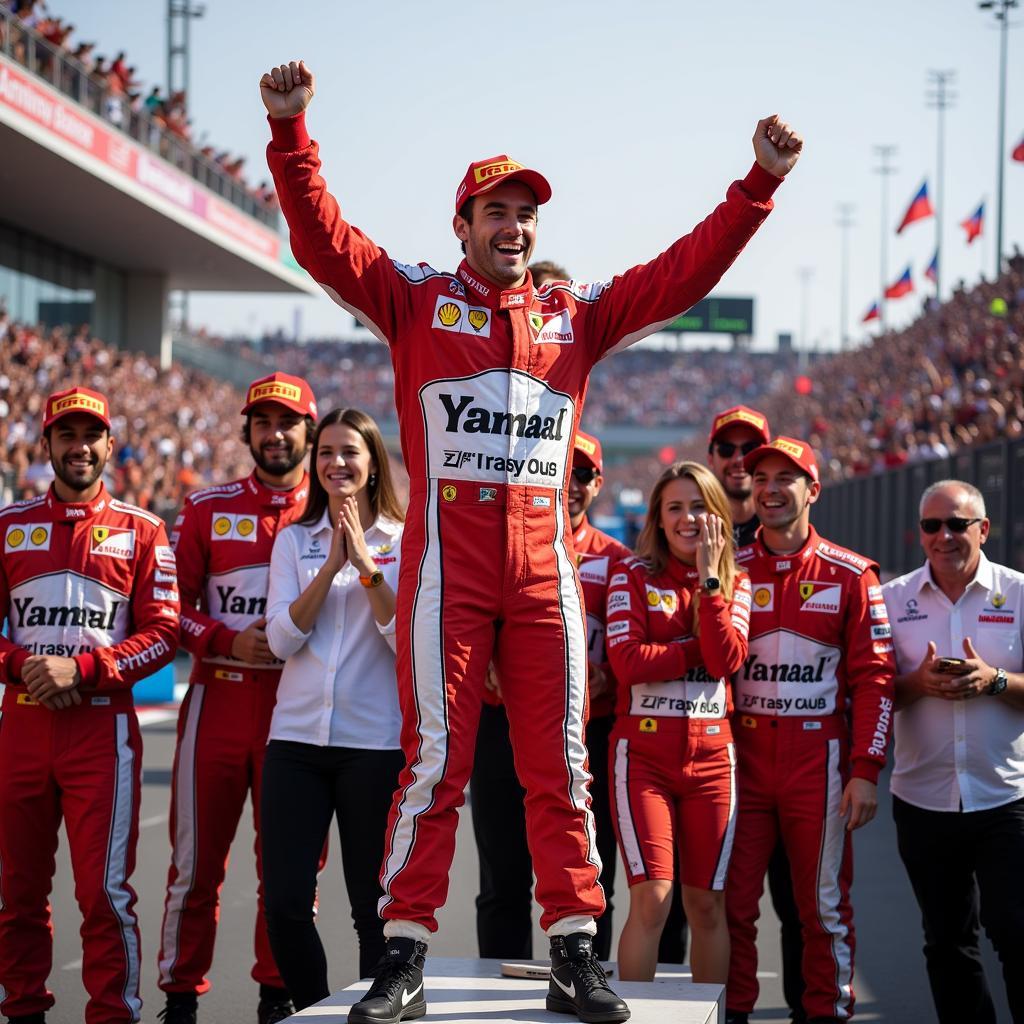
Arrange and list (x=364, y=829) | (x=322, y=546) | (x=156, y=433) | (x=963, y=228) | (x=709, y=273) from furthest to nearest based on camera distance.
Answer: (x=963, y=228), (x=156, y=433), (x=322, y=546), (x=364, y=829), (x=709, y=273)

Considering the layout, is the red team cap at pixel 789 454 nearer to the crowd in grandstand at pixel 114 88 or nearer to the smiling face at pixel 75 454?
the smiling face at pixel 75 454

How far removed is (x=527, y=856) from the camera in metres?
5.50

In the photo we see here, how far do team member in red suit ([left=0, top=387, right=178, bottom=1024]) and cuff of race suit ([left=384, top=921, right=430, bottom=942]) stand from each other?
147 cm

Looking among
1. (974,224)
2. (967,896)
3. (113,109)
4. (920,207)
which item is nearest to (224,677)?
(967,896)

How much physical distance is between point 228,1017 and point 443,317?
304 centimetres

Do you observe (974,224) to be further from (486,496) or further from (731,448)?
(486,496)

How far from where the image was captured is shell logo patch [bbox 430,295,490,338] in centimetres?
412

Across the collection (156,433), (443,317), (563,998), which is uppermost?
(156,433)

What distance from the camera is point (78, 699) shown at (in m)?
5.07

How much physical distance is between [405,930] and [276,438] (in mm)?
2317

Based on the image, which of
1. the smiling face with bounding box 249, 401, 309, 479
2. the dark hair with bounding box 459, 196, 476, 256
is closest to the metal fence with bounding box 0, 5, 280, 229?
the smiling face with bounding box 249, 401, 309, 479

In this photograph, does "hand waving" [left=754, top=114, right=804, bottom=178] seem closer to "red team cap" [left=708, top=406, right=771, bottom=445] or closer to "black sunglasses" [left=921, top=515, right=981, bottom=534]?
"black sunglasses" [left=921, top=515, right=981, bottom=534]

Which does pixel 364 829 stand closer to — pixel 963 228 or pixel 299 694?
pixel 299 694

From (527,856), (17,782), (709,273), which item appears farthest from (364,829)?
(709,273)
